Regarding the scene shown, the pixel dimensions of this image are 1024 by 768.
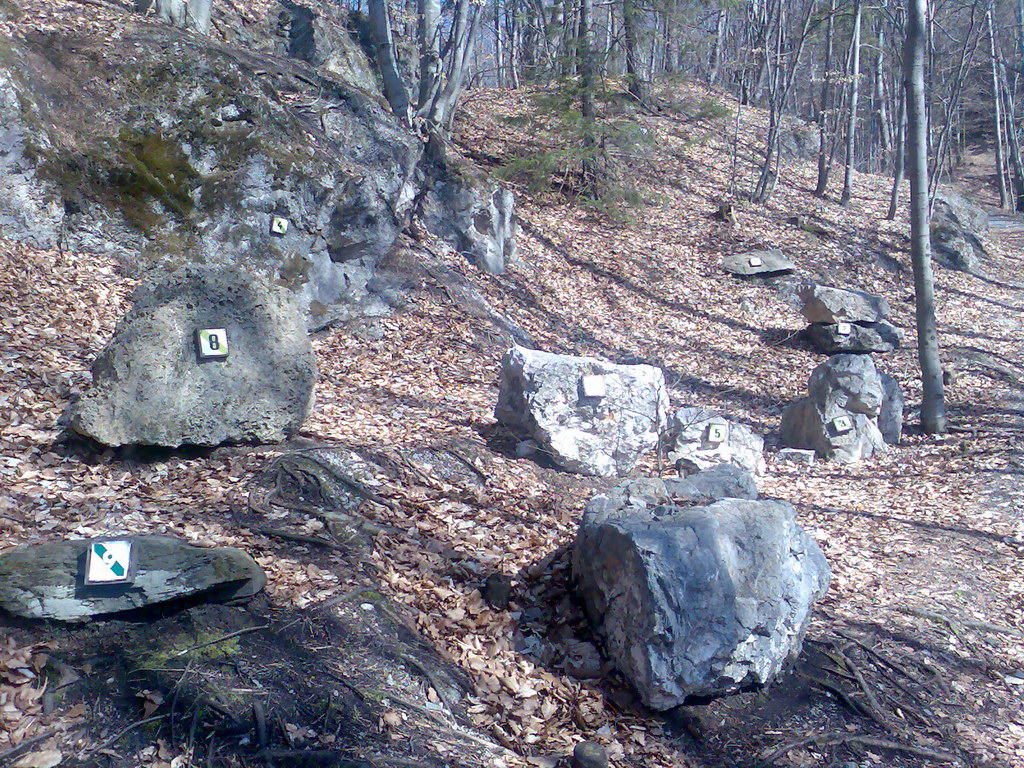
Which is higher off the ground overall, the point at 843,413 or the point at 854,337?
the point at 854,337

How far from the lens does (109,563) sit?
333cm

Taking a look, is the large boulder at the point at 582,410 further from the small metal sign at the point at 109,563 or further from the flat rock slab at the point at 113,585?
the small metal sign at the point at 109,563

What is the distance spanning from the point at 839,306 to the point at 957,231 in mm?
7238

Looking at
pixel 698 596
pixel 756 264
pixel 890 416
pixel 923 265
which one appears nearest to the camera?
pixel 698 596

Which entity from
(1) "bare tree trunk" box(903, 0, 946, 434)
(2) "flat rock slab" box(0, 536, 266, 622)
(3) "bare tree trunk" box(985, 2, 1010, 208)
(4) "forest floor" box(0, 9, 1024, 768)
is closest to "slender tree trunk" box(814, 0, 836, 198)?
(3) "bare tree trunk" box(985, 2, 1010, 208)

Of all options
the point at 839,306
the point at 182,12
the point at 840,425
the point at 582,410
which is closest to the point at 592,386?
the point at 582,410

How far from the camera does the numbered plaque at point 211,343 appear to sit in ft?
16.2

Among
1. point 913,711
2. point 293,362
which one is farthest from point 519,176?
point 913,711

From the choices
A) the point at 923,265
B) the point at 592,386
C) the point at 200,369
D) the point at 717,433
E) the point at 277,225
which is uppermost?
the point at 277,225

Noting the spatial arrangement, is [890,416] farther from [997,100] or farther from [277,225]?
[997,100]

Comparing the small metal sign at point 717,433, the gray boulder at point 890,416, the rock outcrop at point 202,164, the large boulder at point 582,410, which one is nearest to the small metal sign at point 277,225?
the rock outcrop at point 202,164

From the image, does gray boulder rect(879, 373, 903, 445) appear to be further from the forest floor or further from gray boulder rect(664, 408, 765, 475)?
gray boulder rect(664, 408, 765, 475)

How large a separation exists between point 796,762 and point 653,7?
13202mm

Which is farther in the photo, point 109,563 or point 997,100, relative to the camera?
point 997,100
